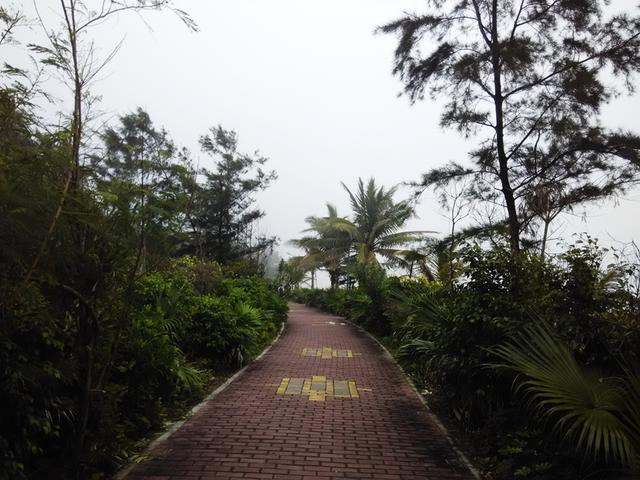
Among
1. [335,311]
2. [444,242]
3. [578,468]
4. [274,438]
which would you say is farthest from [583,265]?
[335,311]

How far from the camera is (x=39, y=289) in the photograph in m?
3.08

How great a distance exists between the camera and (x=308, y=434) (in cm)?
504

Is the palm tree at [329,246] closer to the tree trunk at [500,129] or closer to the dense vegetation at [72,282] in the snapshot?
the tree trunk at [500,129]

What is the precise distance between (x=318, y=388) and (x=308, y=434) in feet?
7.47

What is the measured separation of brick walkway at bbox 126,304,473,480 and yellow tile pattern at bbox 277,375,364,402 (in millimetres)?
15

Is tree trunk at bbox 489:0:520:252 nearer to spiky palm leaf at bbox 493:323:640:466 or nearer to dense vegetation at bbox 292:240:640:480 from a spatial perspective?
dense vegetation at bbox 292:240:640:480

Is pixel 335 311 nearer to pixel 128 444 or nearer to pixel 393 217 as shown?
pixel 393 217

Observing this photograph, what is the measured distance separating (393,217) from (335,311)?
577 centimetres

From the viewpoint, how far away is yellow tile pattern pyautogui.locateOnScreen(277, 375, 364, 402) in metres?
6.90

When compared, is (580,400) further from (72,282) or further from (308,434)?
(72,282)

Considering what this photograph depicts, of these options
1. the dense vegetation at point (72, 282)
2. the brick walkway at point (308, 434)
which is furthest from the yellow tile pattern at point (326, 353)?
the dense vegetation at point (72, 282)

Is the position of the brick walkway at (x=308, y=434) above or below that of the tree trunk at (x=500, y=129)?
below

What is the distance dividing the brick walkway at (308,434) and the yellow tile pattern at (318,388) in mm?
15

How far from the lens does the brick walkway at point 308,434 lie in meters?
4.10
